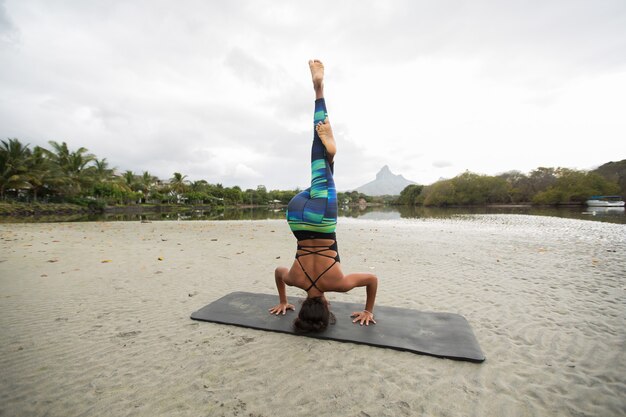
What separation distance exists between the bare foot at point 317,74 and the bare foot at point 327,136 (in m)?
0.54

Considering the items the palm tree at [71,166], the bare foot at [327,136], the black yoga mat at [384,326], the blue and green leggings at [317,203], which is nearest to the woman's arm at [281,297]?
the black yoga mat at [384,326]

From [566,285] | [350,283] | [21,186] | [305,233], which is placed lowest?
[566,285]

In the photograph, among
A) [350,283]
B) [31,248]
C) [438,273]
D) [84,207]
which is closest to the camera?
[350,283]

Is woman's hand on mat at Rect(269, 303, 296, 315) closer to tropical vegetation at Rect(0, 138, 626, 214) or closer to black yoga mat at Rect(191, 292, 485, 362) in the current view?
black yoga mat at Rect(191, 292, 485, 362)

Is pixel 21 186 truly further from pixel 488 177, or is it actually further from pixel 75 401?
pixel 488 177

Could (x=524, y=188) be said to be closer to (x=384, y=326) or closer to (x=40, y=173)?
(x=384, y=326)

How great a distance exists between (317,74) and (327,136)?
34.3 inches

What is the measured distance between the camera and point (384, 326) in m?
3.75

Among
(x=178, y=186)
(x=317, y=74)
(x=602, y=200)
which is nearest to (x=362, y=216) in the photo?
(x=317, y=74)

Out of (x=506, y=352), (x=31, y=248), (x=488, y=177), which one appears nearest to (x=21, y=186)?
(x=31, y=248)

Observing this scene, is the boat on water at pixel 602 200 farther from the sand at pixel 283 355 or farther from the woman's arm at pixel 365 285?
the woman's arm at pixel 365 285

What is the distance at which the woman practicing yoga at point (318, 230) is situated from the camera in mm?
3285

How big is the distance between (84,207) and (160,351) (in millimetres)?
49938

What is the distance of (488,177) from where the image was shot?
78562mm
